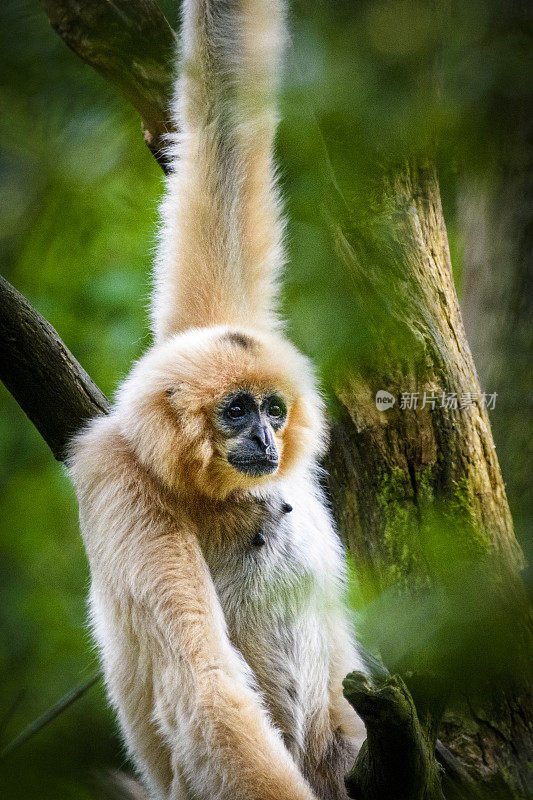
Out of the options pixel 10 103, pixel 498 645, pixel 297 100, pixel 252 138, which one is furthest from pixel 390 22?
pixel 252 138

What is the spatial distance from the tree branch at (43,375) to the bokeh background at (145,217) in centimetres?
24

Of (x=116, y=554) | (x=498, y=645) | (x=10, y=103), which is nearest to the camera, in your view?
(x=498, y=645)

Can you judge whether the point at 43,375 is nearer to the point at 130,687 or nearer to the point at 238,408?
the point at 238,408

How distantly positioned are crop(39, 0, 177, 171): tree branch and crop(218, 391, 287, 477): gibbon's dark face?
1.10m

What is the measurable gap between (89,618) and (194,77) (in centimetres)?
207

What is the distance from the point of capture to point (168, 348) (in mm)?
2414

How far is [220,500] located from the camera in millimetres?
2482

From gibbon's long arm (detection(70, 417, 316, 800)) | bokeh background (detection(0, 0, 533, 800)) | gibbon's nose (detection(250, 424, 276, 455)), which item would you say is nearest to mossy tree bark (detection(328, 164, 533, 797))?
bokeh background (detection(0, 0, 533, 800))

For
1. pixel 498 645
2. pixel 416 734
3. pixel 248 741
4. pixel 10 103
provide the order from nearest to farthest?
pixel 498 645, pixel 416 734, pixel 10 103, pixel 248 741

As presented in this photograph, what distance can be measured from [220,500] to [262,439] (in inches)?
11.9

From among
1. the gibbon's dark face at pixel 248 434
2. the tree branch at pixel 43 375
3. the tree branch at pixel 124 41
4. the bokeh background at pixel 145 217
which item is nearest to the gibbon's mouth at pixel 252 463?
the gibbon's dark face at pixel 248 434

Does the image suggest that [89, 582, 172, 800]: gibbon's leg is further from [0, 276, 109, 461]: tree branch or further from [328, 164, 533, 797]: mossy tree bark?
[328, 164, 533, 797]: mossy tree bark

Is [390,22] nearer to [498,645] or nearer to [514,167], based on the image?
[498,645]

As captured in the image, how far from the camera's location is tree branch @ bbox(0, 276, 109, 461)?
6.54 feet
